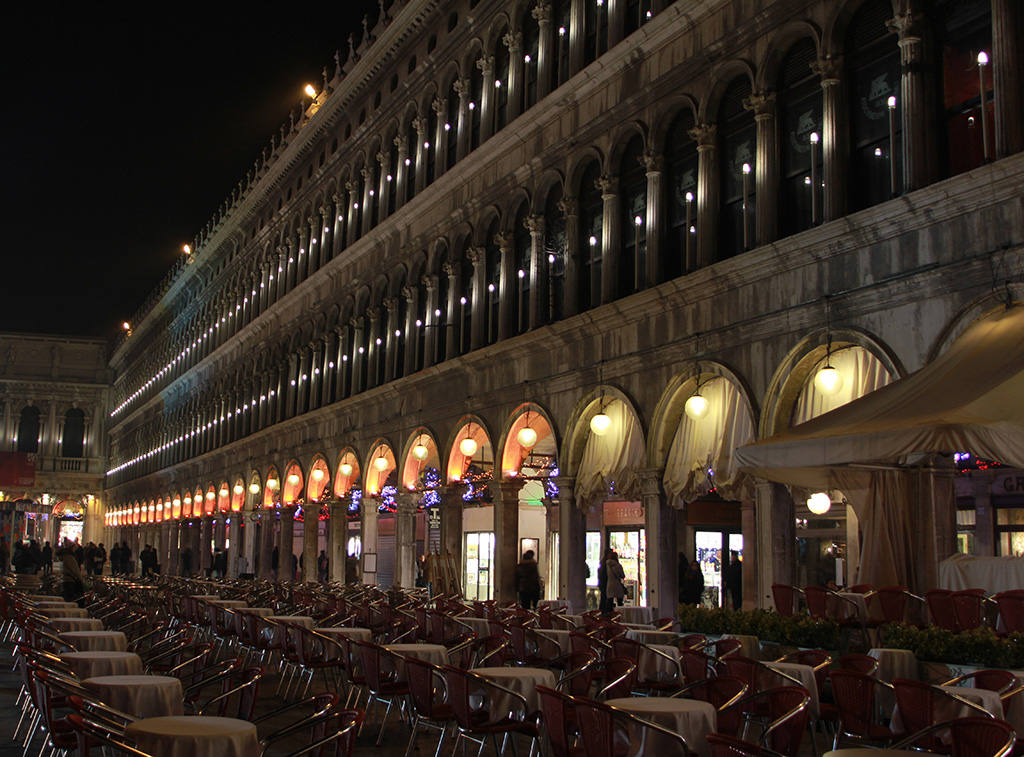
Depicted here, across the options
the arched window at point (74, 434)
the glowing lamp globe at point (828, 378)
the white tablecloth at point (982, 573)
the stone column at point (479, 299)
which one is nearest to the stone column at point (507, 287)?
the stone column at point (479, 299)

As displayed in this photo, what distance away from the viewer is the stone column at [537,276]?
21.8 m

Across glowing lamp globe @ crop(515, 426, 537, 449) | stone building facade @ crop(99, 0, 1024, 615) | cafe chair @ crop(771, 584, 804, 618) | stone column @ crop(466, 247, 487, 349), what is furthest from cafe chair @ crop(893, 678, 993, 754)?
stone column @ crop(466, 247, 487, 349)

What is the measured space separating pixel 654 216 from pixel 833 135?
13.8ft

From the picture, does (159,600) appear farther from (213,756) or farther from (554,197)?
(213,756)

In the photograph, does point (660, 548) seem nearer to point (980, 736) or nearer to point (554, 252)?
point (554, 252)

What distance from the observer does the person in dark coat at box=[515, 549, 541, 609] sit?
20.8 meters

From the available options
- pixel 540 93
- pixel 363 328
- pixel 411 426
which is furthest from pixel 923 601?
pixel 363 328

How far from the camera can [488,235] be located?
958 inches

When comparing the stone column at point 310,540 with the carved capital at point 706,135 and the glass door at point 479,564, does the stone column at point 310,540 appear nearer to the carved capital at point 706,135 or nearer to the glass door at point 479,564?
the glass door at point 479,564

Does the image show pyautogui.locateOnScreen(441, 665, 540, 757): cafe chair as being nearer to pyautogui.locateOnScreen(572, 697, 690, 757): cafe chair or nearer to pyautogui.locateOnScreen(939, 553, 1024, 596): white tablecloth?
pyautogui.locateOnScreen(572, 697, 690, 757): cafe chair

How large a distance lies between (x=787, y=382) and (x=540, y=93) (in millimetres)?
10167

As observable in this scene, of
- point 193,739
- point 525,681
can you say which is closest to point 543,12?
point 525,681

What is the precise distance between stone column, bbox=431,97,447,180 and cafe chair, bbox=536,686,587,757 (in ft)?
68.6

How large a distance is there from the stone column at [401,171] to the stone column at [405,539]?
804 centimetres
